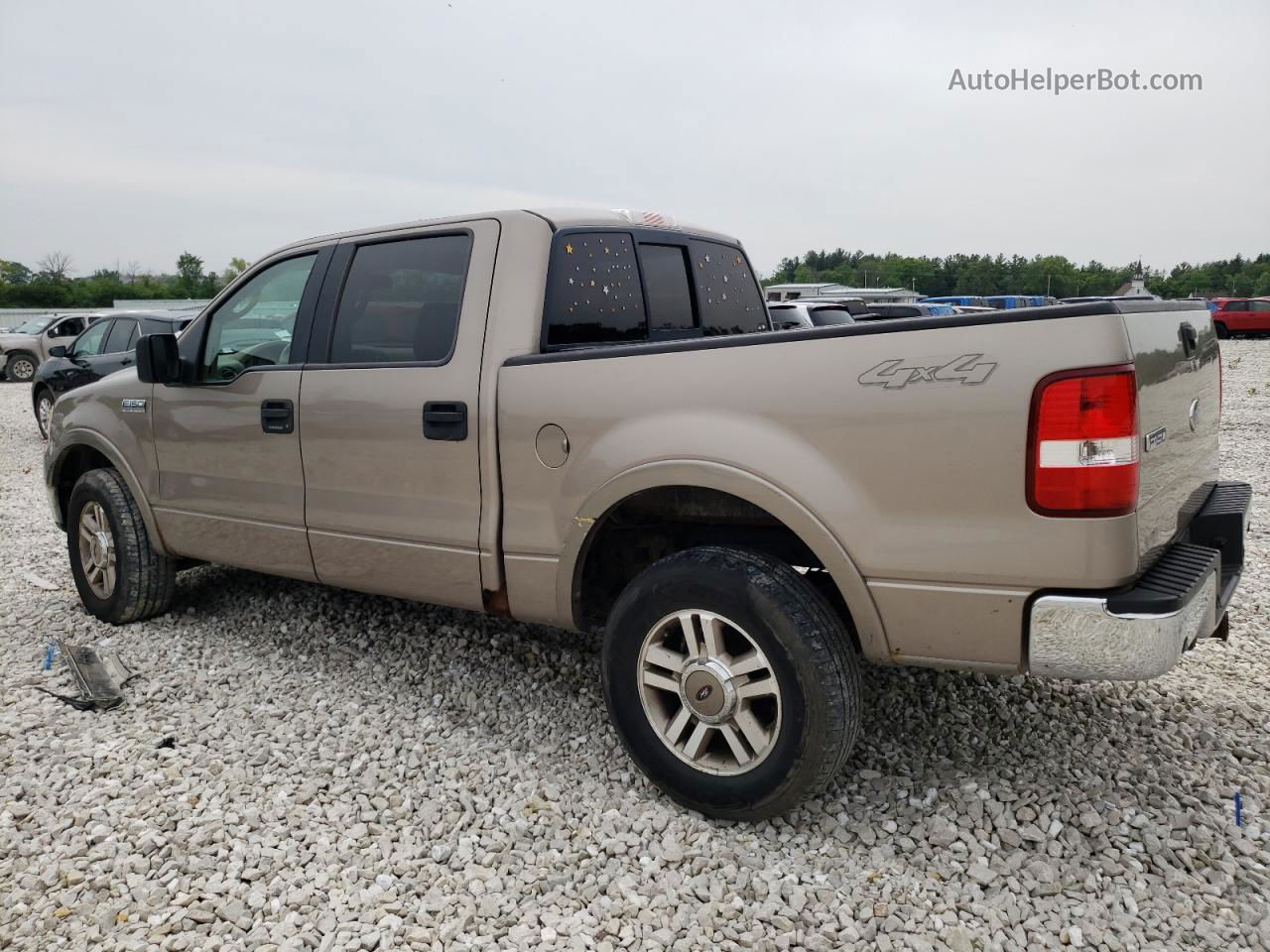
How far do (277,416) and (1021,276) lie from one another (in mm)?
76260

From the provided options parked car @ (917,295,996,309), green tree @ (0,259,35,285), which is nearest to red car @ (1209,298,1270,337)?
parked car @ (917,295,996,309)

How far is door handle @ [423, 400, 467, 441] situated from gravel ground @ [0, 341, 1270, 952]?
3.82 feet

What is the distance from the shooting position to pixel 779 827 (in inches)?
118

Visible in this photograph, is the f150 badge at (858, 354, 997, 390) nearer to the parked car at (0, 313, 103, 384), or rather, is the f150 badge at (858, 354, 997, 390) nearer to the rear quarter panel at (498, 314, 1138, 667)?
the rear quarter panel at (498, 314, 1138, 667)

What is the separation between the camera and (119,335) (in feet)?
39.4

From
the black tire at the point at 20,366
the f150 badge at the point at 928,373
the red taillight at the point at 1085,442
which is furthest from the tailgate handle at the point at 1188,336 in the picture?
the black tire at the point at 20,366

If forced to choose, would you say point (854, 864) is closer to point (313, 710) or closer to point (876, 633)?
point (876, 633)

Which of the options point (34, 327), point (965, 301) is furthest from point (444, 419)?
point (965, 301)

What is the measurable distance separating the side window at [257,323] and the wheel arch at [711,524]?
1.68 meters

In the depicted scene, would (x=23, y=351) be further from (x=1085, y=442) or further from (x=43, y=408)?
(x=1085, y=442)

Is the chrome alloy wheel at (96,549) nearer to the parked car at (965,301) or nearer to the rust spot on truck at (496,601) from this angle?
the rust spot on truck at (496,601)

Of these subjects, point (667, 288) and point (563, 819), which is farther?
point (667, 288)

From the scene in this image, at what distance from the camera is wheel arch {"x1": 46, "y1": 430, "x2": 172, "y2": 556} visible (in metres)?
4.70

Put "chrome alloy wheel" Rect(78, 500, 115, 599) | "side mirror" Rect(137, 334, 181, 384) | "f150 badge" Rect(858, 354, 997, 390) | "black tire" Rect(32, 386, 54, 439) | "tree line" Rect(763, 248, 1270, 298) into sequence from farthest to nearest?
"tree line" Rect(763, 248, 1270, 298) → "black tire" Rect(32, 386, 54, 439) → "chrome alloy wheel" Rect(78, 500, 115, 599) → "side mirror" Rect(137, 334, 181, 384) → "f150 badge" Rect(858, 354, 997, 390)
